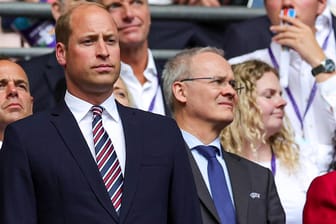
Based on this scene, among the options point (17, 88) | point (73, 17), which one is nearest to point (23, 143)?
point (73, 17)

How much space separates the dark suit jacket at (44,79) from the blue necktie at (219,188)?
1.55 metres

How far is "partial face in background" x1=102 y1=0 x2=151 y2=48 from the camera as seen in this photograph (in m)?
8.02

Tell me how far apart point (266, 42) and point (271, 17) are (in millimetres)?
296

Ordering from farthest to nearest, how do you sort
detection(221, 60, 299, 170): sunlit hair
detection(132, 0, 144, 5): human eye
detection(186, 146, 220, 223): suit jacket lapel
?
detection(132, 0, 144, 5): human eye → detection(221, 60, 299, 170): sunlit hair → detection(186, 146, 220, 223): suit jacket lapel

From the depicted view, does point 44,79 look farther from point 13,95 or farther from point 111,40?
point 111,40

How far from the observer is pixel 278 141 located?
7.77 m

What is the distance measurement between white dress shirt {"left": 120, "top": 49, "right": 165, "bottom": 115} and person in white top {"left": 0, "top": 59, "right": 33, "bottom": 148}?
103cm

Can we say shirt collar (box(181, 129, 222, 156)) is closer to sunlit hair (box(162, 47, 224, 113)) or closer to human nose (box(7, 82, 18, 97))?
sunlit hair (box(162, 47, 224, 113))

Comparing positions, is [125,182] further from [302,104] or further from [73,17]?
[302,104]

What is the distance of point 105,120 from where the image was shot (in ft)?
19.3

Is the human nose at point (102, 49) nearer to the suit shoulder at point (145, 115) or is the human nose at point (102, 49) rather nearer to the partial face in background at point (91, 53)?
the partial face in background at point (91, 53)

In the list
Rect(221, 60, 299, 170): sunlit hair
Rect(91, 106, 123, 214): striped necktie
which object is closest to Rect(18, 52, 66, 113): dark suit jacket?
Rect(221, 60, 299, 170): sunlit hair

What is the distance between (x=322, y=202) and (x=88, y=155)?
141cm

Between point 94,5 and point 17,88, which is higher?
point 94,5
